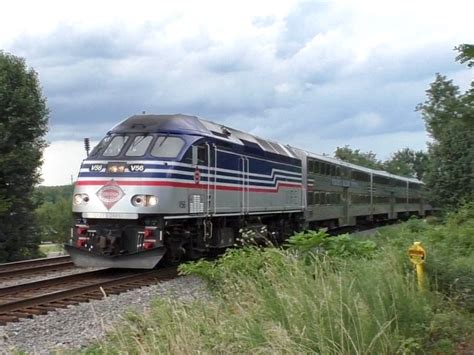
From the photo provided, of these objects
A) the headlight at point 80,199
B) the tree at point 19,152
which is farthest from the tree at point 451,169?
the headlight at point 80,199

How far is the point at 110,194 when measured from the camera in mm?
13883

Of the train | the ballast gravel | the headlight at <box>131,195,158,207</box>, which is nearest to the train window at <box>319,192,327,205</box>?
the train

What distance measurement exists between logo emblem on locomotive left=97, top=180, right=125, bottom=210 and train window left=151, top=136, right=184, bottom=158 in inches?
40.9

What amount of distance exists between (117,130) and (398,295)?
390 inches

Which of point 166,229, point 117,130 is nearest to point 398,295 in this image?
point 166,229

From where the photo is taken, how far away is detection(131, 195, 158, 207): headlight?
13.6m

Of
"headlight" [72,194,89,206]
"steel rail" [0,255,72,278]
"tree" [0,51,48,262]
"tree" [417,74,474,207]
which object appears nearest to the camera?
"headlight" [72,194,89,206]

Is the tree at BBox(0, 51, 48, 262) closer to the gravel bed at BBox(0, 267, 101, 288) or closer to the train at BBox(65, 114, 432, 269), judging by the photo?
the gravel bed at BBox(0, 267, 101, 288)

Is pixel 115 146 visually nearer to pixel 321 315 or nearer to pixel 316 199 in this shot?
pixel 321 315

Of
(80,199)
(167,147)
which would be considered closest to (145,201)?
(167,147)

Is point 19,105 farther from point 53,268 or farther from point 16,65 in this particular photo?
point 53,268

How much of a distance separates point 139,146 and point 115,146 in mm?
603

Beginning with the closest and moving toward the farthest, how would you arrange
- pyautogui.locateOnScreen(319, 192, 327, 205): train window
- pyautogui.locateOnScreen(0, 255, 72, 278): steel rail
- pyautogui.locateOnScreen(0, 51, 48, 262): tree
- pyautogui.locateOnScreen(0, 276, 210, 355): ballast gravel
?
pyautogui.locateOnScreen(0, 276, 210, 355): ballast gravel, pyautogui.locateOnScreen(0, 255, 72, 278): steel rail, pyautogui.locateOnScreen(0, 51, 48, 262): tree, pyautogui.locateOnScreen(319, 192, 327, 205): train window

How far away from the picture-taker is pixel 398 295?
6367 millimetres
